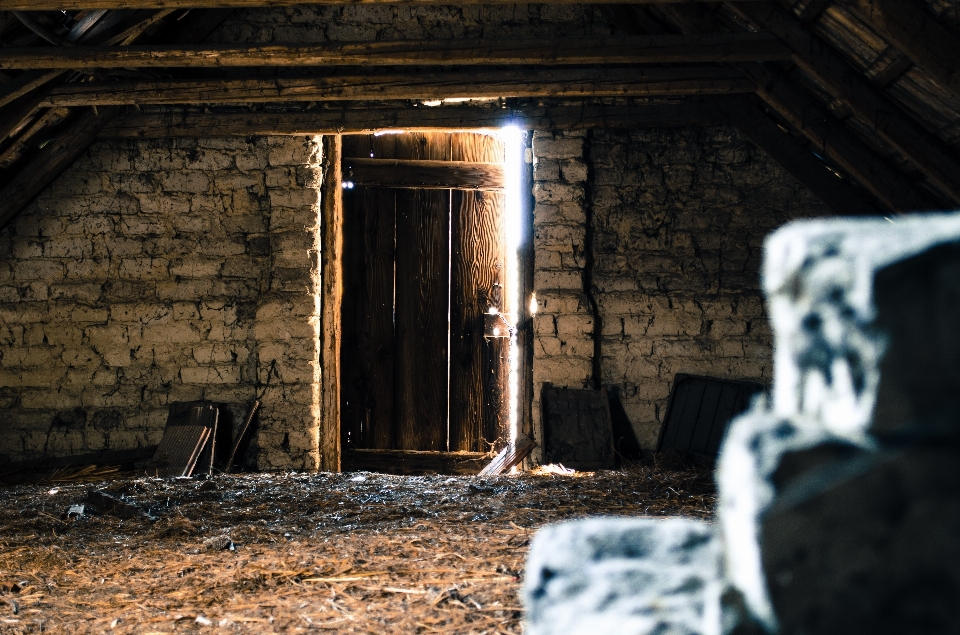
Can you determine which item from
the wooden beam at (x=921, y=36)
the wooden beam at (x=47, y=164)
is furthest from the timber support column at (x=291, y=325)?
the wooden beam at (x=921, y=36)

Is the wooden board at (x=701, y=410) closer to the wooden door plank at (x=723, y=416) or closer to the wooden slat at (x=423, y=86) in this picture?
the wooden door plank at (x=723, y=416)

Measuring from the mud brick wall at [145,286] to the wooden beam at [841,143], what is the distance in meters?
2.99

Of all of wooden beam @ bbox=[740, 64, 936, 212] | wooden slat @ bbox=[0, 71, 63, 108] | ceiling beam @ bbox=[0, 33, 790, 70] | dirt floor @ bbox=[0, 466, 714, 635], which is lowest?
dirt floor @ bbox=[0, 466, 714, 635]

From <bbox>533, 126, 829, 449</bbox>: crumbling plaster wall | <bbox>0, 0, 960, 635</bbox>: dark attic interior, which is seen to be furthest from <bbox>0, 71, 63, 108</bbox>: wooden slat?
<bbox>533, 126, 829, 449</bbox>: crumbling plaster wall

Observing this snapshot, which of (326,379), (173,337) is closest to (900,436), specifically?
(326,379)

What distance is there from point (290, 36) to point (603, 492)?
3692 millimetres

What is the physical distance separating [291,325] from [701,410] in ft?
9.21

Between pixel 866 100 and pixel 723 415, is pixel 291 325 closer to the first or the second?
pixel 723 415

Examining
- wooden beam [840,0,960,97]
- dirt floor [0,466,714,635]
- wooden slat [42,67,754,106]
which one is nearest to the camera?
dirt floor [0,466,714,635]

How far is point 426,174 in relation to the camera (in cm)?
564

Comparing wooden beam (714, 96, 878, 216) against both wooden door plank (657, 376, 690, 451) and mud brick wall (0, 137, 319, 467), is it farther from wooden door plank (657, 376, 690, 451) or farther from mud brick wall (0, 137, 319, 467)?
mud brick wall (0, 137, 319, 467)

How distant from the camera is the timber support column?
4.93 m

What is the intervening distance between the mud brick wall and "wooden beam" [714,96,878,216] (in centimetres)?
288

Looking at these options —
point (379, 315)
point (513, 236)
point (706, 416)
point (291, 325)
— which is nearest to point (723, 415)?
point (706, 416)
